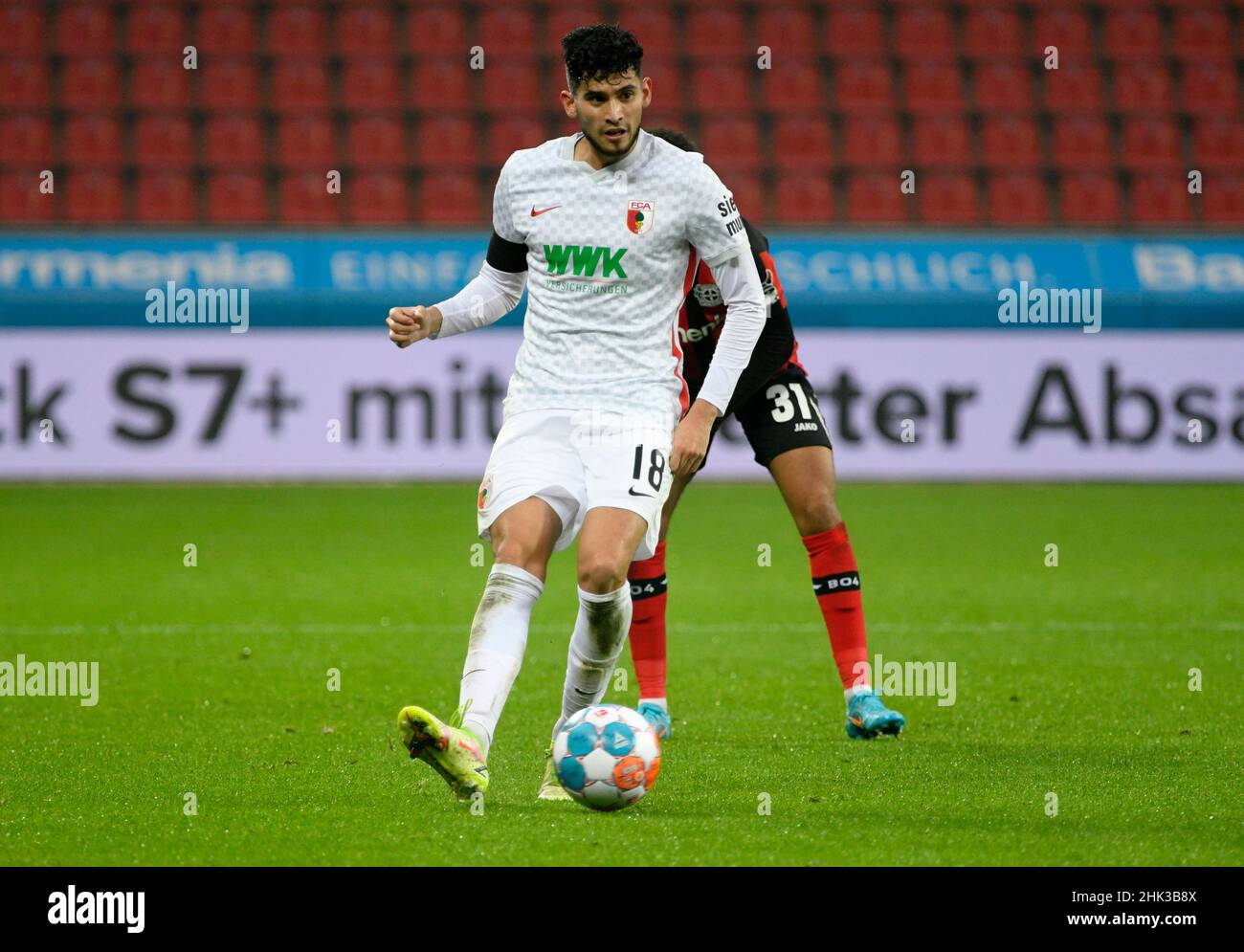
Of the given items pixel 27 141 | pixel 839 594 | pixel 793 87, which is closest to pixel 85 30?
pixel 27 141

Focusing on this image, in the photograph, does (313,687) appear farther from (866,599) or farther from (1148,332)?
(1148,332)

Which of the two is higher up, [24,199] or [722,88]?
[722,88]

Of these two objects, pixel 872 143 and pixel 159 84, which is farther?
pixel 872 143

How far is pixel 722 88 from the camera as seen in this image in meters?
17.2

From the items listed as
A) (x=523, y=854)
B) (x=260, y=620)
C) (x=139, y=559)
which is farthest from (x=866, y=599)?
(x=523, y=854)

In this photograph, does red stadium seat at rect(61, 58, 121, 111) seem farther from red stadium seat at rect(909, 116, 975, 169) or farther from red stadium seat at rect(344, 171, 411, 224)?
red stadium seat at rect(909, 116, 975, 169)

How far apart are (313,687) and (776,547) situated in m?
4.77

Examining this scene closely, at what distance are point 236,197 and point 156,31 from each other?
2.18 metres

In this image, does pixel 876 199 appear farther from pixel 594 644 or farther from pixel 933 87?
pixel 594 644

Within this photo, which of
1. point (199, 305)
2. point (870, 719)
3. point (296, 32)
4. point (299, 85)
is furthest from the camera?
point (296, 32)

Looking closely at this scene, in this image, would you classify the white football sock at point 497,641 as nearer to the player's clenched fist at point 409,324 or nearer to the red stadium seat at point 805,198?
the player's clenched fist at point 409,324

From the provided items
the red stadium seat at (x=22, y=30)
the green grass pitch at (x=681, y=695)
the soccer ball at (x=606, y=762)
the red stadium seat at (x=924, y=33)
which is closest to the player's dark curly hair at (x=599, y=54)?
the soccer ball at (x=606, y=762)
